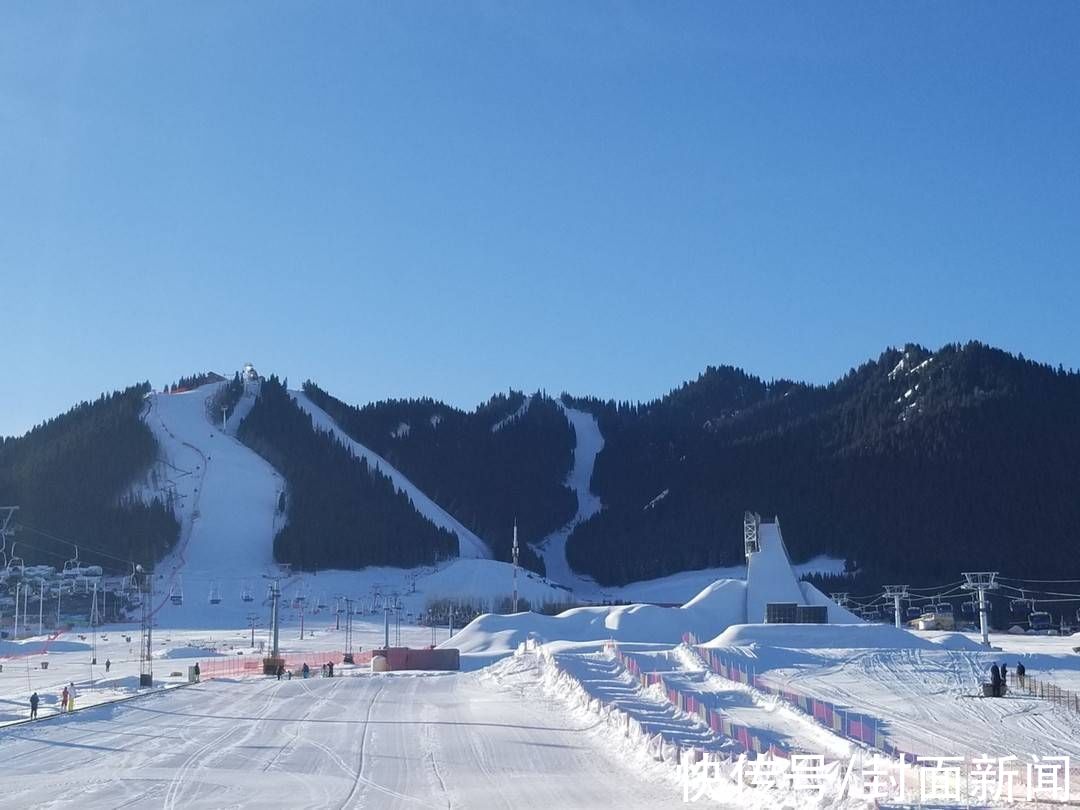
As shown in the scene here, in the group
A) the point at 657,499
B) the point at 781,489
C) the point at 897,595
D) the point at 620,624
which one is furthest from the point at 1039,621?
the point at 657,499

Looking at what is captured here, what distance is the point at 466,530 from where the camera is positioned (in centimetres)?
18788

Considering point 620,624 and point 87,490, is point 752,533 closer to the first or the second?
point 620,624

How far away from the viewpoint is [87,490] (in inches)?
5935

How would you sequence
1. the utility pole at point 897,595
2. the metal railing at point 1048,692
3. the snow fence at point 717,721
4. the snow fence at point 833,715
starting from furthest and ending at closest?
the utility pole at point 897,595 → the metal railing at point 1048,692 → the snow fence at point 833,715 → the snow fence at point 717,721

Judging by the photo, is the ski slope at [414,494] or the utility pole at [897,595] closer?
the utility pole at [897,595]

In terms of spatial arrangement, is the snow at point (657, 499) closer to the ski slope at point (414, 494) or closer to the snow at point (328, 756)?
the ski slope at point (414, 494)

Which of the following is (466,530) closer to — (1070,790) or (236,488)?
(236,488)

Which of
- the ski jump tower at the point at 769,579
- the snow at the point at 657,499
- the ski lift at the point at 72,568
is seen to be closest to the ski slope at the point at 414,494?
the snow at the point at 657,499

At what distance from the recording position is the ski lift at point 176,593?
12038cm

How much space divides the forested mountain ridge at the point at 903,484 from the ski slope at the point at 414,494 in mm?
16373

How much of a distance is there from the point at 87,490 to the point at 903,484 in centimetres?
9793

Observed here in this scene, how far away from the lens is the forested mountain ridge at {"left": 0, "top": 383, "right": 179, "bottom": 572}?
13975 cm

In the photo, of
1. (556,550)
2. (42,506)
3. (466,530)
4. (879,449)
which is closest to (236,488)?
(42,506)

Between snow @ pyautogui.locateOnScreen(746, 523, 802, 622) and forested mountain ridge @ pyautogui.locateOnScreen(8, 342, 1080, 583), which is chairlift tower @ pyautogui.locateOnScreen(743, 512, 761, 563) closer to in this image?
snow @ pyautogui.locateOnScreen(746, 523, 802, 622)
